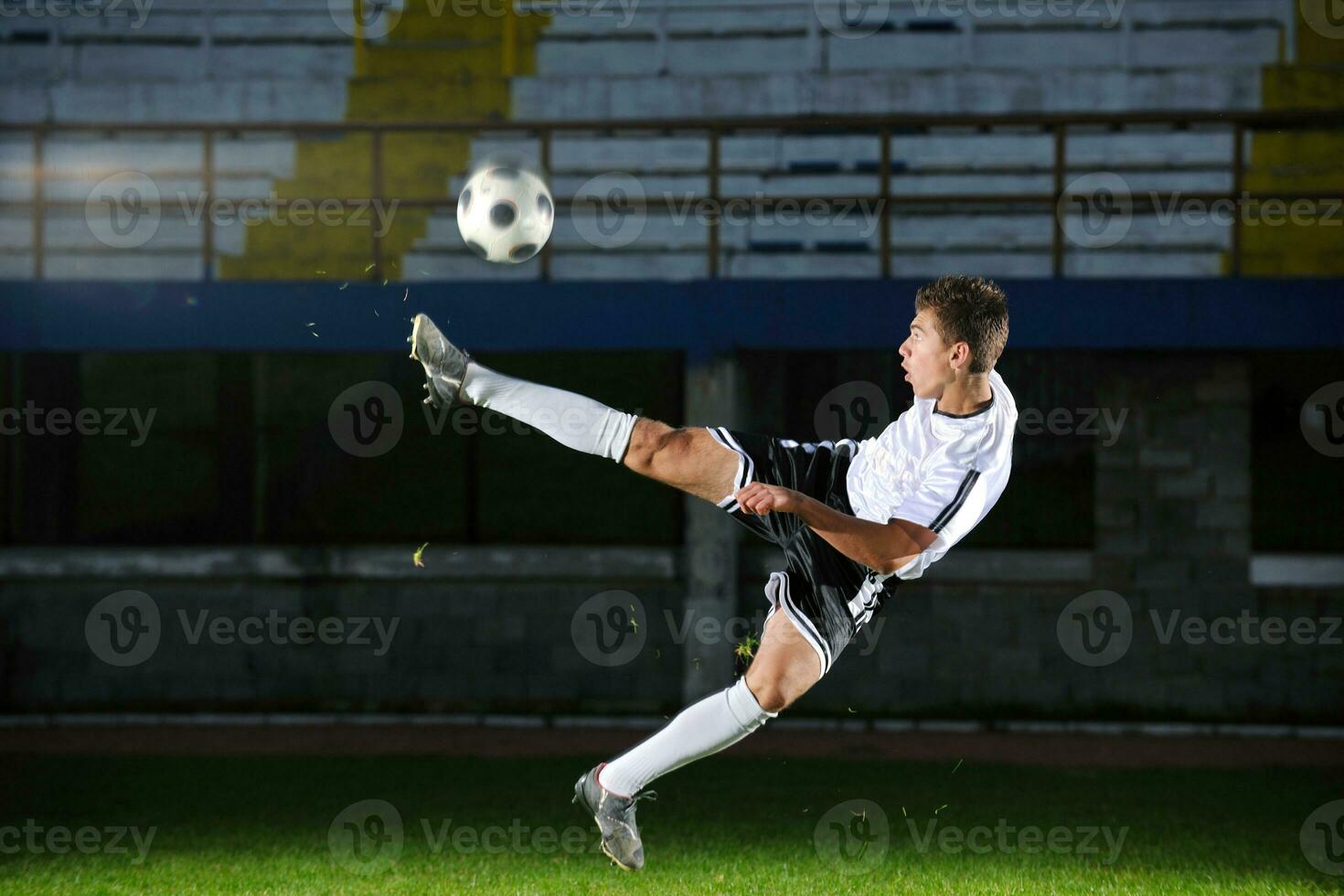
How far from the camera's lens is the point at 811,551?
5133mm

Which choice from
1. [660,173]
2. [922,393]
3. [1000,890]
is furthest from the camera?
[660,173]

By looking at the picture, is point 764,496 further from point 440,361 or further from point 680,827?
point 680,827

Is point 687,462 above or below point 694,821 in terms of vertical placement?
above

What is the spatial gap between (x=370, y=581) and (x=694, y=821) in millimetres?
5055

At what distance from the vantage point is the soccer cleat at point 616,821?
5.08m

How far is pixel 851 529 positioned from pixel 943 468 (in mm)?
542

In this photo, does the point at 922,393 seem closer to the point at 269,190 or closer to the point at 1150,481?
the point at 1150,481

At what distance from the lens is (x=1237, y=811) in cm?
877

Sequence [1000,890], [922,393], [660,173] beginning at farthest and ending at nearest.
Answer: [660,173], [1000,890], [922,393]

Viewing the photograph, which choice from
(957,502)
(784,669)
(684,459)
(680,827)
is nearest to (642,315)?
(680,827)

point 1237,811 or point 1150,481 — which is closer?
point 1237,811

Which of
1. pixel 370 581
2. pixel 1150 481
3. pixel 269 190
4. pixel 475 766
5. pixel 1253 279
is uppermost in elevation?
pixel 269 190

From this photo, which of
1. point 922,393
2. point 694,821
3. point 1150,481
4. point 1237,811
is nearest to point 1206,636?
point 1150,481

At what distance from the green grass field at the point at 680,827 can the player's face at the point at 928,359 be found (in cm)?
288
